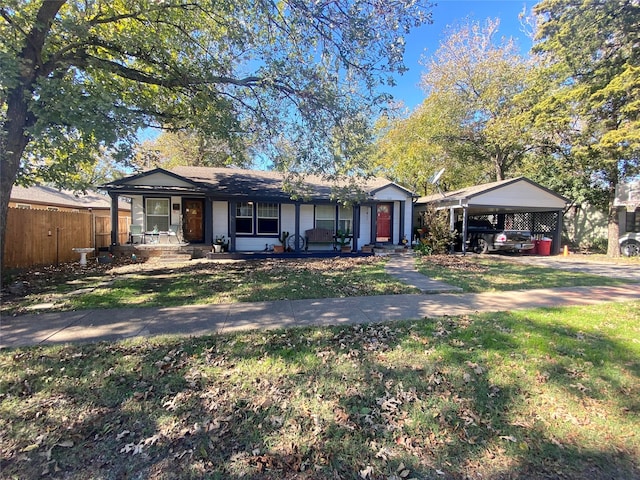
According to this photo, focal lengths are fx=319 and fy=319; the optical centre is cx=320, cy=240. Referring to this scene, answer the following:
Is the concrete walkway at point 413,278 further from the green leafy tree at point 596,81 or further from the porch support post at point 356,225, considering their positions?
the green leafy tree at point 596,81

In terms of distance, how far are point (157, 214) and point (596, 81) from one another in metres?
19.8

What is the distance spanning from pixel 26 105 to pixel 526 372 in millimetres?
9740

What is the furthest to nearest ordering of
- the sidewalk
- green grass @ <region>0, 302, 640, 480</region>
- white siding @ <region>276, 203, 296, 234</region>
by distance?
white siding @ <region>276, 203, 296, 234</region> → the sidewalk → green grass @ <region>0, 302, 640, 480</region>

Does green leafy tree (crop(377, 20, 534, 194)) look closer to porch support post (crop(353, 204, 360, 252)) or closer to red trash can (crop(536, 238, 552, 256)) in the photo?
red trash can (crop(536, 238, 552, 256))

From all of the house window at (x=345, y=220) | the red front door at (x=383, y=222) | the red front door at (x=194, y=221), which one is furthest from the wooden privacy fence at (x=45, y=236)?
the red front door at (x=383, y=222)

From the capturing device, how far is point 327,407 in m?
2.84

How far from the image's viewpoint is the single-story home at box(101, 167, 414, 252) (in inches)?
508

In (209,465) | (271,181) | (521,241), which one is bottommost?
(209,465)

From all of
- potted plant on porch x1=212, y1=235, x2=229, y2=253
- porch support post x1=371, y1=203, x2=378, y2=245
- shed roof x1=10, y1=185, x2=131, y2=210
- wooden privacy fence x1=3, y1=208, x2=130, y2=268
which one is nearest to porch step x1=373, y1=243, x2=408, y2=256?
porch support post x1=371, y1=203, x2=378, y2=245

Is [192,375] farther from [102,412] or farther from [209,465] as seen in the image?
[209,465]

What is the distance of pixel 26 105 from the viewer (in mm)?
6535

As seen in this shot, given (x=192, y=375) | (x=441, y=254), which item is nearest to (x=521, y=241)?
(x=441, y=254)

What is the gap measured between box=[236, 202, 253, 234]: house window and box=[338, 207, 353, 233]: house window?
13.5ft

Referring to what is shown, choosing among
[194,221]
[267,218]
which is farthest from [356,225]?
[194,221]
